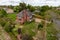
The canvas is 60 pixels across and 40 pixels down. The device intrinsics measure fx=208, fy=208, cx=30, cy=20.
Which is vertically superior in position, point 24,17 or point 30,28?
point 24,17

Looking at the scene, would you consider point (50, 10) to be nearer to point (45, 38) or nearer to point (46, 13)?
point (46, 13)

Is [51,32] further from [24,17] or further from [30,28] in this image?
[24,17]

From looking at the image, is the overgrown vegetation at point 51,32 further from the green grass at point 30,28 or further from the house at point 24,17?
the house at point 24,17

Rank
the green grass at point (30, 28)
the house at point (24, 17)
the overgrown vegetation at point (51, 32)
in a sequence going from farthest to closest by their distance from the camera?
the house at point (24, 17)
the green grass at point (30, 28)
the overgrown vegetation at point (51, 32)

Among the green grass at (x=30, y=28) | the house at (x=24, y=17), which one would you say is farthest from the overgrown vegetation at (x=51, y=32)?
the house at (x=24, y=17)

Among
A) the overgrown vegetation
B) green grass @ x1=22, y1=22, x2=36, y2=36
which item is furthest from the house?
the overgrown vegetation

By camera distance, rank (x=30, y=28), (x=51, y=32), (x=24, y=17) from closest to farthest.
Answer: (x=51, y=32), (x=30, y=28), (x=24, y=17)

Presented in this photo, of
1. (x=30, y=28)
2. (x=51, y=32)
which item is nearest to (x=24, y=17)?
(x=30, y=28)

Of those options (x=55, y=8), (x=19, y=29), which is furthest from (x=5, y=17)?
(x=55, y=8)

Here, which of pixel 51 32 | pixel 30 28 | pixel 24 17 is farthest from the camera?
pixel 24 17

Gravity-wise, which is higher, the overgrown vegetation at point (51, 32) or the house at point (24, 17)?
the house at point (24, 17)

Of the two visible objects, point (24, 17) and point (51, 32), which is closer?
point (51, 32)
